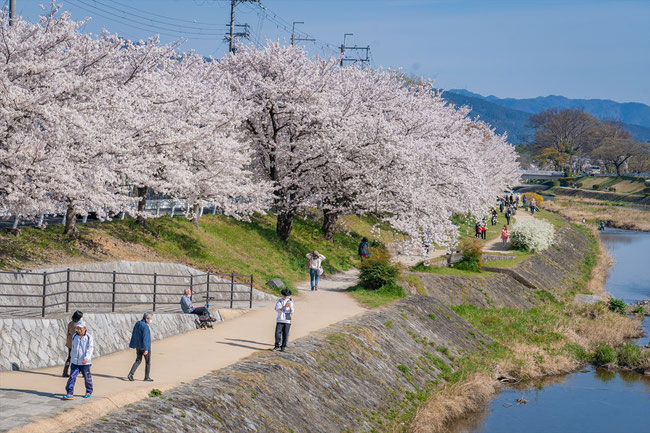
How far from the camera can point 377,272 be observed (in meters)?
31.5

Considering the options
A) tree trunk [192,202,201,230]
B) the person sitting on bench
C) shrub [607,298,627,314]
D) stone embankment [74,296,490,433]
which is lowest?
shrub [607,298,627,314]

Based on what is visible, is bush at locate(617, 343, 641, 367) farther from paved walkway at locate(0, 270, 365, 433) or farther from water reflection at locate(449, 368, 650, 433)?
paved walkway at locate(0, 270, 365, 433)

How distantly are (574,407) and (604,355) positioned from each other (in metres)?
5.76

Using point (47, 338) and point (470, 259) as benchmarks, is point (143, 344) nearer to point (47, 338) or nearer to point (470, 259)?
point (47, 338)

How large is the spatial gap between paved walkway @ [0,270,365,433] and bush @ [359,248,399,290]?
3585 millimetres

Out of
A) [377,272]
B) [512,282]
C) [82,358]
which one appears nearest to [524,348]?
[377,272]

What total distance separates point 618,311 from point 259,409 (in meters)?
27.8

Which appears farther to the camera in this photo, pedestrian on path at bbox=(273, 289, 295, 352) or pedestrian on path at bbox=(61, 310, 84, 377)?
pedestrian on path at bbox=(273, 289, 295, 352)

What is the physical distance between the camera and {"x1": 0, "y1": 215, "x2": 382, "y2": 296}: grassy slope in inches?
970

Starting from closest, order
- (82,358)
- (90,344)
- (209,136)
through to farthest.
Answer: (82,358) → (90,344) → (209,136)

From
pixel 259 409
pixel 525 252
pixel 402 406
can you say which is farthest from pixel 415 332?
pixel 525 252

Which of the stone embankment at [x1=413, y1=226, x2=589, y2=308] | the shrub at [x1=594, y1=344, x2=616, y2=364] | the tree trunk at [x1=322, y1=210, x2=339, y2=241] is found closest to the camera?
the shrub at [x1=594, y1=344, x2=616, y2=364]

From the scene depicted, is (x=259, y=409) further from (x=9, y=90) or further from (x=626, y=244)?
(x=626, y=244)

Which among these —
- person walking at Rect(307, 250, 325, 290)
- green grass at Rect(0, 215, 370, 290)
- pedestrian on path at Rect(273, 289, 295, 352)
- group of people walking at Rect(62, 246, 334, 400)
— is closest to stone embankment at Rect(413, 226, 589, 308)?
green grass at Rect(0, 215, 370, 290)
